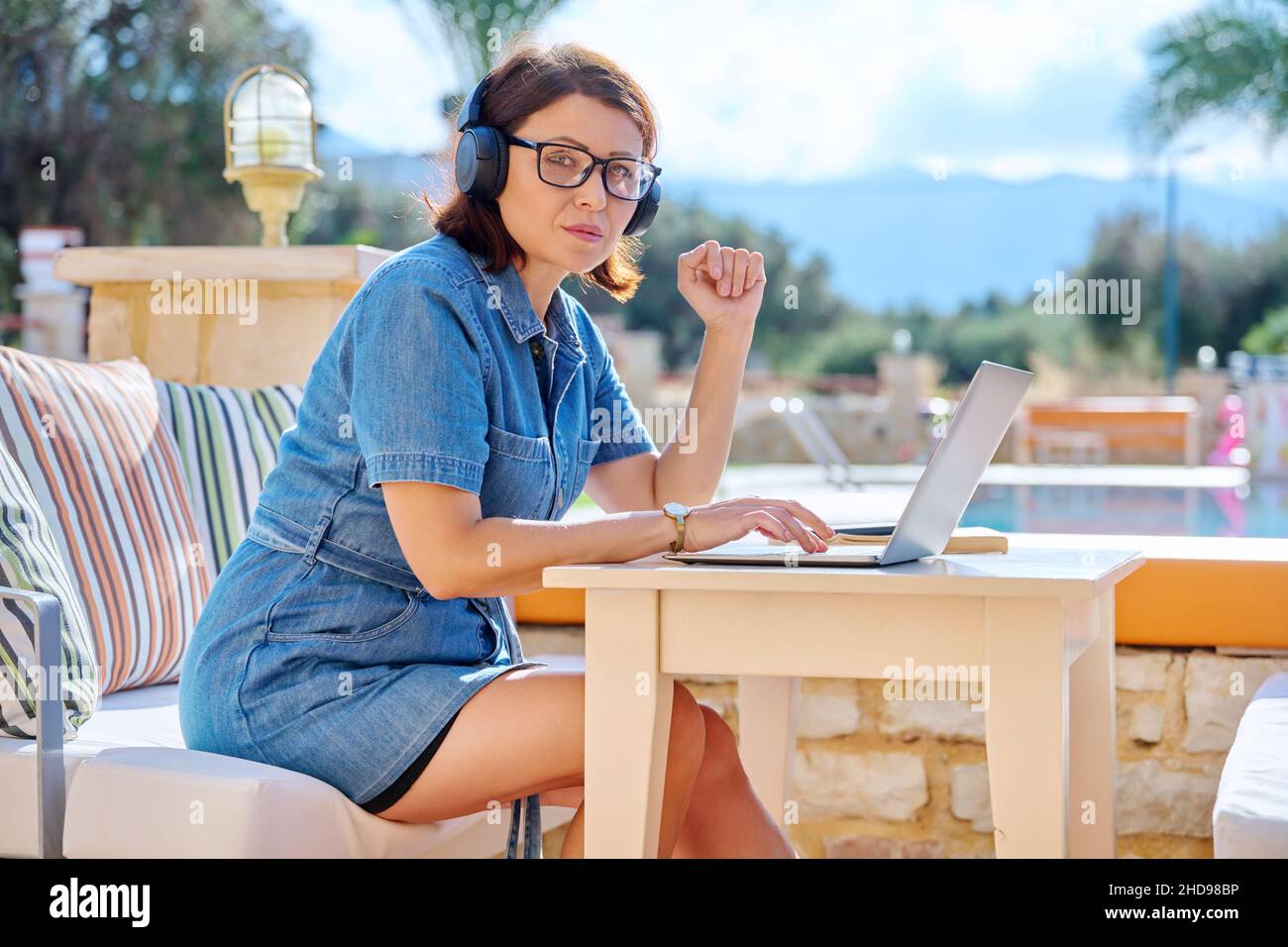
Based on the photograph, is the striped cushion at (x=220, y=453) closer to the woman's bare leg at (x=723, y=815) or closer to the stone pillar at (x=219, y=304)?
the stone pillar at (x=219, y=304)

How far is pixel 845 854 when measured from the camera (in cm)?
289

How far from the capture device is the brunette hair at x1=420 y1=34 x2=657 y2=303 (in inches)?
76.0

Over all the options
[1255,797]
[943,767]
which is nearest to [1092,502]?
[943,767]

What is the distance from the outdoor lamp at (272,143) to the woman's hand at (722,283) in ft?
6.14

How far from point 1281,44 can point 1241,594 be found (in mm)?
12995

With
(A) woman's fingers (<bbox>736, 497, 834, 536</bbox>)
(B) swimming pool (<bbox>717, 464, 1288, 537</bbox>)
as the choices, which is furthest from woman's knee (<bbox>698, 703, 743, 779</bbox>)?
(B) swimming pool (<bbox>717, 464, 1288, 537</bbox>)

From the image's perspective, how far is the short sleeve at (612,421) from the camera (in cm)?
228

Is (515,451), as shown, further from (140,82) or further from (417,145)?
(417,145)

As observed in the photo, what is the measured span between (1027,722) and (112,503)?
5.40 ft

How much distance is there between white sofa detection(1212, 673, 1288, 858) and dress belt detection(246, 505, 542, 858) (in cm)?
83

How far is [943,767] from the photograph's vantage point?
286 cm

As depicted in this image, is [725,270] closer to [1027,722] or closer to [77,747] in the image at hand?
[1027,722]

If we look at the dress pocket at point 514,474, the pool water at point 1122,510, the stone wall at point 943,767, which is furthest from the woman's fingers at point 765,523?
the pool water at point 1122,510

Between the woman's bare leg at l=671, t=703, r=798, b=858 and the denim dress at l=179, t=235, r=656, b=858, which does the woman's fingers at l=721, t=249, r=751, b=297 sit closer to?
the denim dress at l=179, t=235, r=656, b=858
